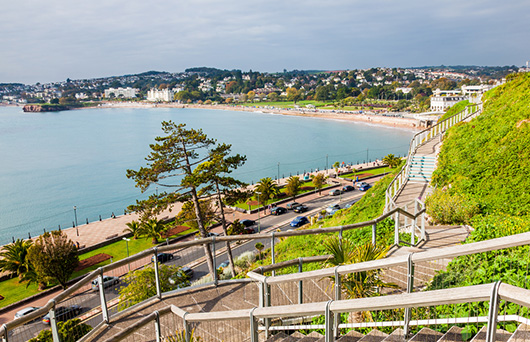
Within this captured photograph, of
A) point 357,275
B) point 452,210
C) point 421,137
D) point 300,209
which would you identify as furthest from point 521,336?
point 300,209

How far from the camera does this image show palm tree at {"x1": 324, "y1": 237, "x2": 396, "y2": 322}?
5.25 m

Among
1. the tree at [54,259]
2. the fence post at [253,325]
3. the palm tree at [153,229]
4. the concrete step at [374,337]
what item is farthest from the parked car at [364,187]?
the fence post at [253,325]

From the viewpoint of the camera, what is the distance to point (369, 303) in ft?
8.67

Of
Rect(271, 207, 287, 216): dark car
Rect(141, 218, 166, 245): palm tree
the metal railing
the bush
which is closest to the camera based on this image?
the bush

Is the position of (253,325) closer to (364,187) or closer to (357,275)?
(357,275)

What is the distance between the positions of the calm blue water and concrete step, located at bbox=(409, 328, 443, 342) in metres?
50.1

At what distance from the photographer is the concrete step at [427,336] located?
139 inches

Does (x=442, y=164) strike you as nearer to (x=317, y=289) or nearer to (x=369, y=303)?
(x=317, y=289)

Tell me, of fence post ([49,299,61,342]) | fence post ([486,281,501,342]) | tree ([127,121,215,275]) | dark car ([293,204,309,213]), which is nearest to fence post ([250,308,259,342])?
fence post ([486,281,501,342])

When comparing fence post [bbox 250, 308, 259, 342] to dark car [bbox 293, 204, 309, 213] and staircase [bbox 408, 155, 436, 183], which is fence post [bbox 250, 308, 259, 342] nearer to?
staircase [bbox 408, 155, 436, 183]

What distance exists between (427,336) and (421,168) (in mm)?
18061

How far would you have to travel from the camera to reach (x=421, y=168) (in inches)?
800

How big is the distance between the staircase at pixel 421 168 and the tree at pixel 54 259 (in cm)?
2098

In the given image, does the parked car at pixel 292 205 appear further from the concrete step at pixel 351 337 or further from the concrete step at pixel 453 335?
the concrete step at pixel 453 335
